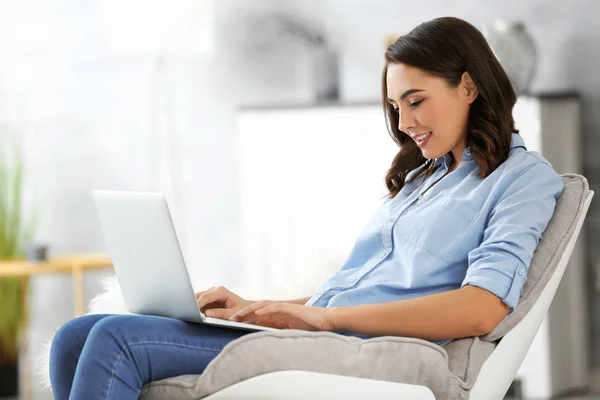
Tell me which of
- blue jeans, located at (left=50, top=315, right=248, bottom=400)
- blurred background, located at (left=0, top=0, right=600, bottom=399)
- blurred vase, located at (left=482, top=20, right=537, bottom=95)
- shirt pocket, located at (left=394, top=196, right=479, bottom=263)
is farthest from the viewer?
blurred background, located at (left=0, top=0, right=600, bottom=399)

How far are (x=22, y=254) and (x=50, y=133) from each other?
0.58 metres

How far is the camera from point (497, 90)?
6.27 feet

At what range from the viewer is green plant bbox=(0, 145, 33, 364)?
406 centimetres

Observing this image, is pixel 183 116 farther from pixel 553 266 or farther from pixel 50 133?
pixel 553 266

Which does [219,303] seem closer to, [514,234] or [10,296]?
[514,234]

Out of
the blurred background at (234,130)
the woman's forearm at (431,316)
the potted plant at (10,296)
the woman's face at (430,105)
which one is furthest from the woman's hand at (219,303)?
the potted plant at (10,296)

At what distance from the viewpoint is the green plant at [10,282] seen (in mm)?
4059

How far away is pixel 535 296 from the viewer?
180cm

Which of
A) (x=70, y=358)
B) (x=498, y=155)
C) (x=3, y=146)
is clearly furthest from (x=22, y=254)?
(x=498, y=155)

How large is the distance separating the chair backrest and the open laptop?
410 mm

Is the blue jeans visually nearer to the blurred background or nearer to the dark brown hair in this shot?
the dark brown hair

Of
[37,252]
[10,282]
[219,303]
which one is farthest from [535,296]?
[10,282]

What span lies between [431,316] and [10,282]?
2736 millimetres

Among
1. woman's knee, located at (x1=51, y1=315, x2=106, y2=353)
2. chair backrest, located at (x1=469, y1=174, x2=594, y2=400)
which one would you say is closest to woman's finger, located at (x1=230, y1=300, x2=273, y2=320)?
woman's knee, located at (x1=51, y1=315, x2=106, y2=353)
